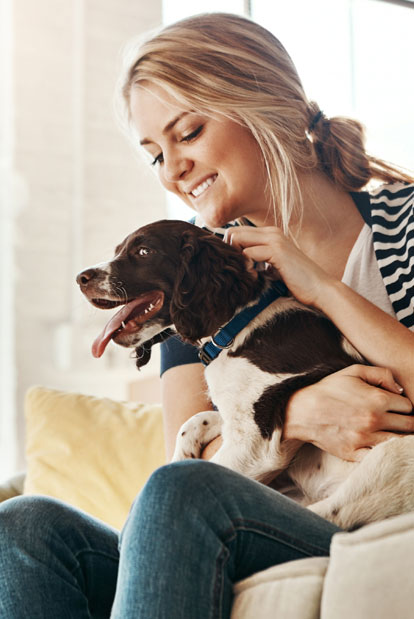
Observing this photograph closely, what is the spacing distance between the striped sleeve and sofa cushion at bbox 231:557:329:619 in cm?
70

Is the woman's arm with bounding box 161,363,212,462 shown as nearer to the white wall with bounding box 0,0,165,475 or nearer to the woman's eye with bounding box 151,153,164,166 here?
the woman's eye with bounding box 151,153,164,166

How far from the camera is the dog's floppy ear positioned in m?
1.27

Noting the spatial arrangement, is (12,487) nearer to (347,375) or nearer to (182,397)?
(182,397)

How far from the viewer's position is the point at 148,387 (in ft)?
9.64

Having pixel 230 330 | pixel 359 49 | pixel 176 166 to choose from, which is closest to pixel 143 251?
pixel 230 330

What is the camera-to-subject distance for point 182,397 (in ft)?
5.44

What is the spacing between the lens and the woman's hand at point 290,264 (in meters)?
1.30

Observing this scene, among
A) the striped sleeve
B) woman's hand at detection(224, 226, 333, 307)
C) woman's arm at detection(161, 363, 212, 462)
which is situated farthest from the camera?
woman's arm at detection(161, 363, 212, 462)

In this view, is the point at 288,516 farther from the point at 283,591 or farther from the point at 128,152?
the point at 128,152

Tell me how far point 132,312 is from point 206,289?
148mm

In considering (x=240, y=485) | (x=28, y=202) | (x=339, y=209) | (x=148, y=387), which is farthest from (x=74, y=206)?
(x=240, y=485)

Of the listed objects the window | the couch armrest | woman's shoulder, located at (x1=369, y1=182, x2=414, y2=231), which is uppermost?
the window

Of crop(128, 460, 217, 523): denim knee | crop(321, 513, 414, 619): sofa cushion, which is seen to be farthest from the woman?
crop(321, 513, 414, 619): sofa cushion

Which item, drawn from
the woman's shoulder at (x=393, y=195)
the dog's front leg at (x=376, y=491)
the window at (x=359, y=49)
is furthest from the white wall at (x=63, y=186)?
the dog's front leg at (x=376, y=491)
